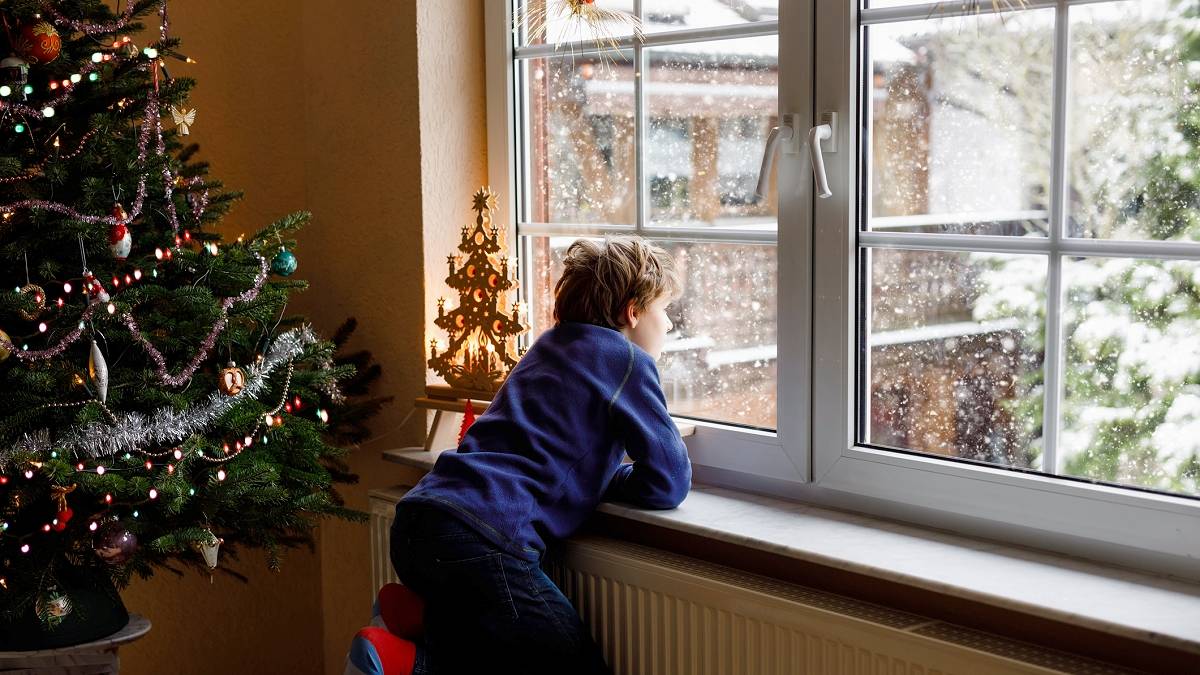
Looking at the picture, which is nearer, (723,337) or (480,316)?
(723,337)

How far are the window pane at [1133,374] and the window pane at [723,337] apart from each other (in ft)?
1.74

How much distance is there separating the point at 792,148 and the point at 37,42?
1216 millimetres

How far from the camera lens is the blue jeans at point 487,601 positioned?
71.2 inches

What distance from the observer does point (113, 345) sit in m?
1.98

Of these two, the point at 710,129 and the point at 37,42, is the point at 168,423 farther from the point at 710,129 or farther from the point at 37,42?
the point at 710,129

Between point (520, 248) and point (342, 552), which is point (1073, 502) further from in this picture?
point (342, 552)

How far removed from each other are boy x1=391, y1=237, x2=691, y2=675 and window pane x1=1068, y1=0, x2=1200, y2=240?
0.69 metres

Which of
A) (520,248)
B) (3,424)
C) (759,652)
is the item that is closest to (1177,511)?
(759,652)

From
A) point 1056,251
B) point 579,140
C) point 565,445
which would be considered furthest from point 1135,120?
point 579,140

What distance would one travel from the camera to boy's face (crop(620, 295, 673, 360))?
6.49ft

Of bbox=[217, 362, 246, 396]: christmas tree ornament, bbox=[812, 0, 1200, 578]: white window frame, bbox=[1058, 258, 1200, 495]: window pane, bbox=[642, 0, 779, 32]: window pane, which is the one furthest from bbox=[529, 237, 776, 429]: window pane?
bbox=[217, 362, 246, 396]: christmas tree ornament

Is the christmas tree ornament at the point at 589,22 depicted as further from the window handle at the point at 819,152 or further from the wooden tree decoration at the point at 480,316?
the window handle at the point at 819,152

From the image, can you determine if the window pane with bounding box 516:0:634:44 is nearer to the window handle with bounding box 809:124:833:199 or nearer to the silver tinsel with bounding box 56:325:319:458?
the window handle with bounding box 809:124:833:199

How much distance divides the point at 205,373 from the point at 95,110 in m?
0.48
